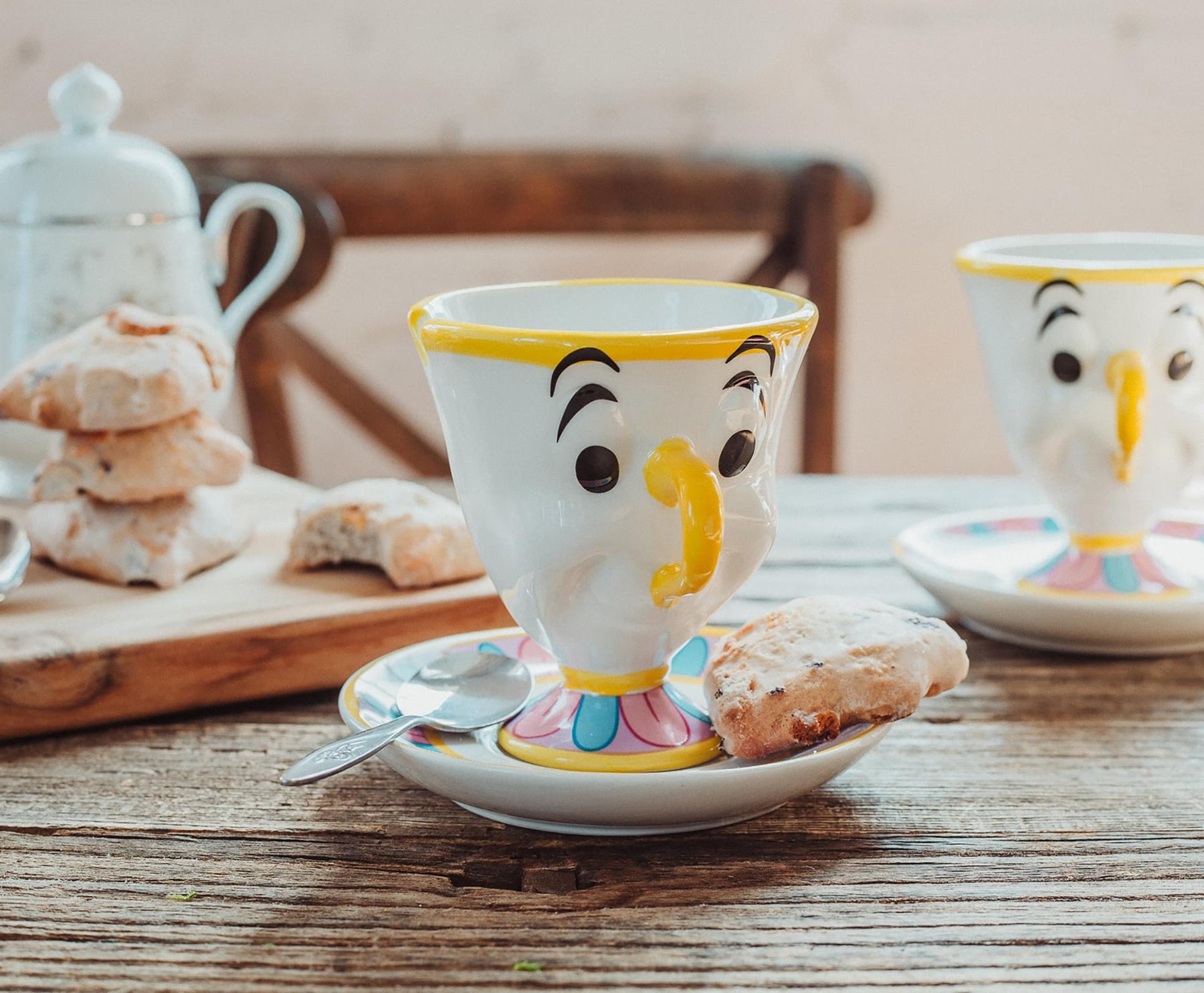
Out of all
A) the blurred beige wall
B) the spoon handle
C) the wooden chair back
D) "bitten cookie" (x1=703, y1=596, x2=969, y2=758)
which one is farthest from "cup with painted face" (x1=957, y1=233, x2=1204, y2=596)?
the blurred beige wall

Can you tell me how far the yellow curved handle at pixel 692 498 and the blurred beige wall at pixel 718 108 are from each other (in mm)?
1686

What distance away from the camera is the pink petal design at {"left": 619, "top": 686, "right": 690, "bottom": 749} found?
0.54 m

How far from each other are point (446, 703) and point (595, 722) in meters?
0.07

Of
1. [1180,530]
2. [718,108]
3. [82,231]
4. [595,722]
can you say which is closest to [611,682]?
[595,722]

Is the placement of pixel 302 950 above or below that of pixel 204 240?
below

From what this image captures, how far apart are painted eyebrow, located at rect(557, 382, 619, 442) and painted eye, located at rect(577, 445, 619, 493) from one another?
2 cm

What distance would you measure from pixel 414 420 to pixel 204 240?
1.28 m

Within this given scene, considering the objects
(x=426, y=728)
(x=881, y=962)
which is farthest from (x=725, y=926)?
(x=426, y=728)

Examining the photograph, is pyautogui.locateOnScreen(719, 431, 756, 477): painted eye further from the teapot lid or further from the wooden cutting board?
the teapot lid

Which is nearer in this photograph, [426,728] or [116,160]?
[426,728]

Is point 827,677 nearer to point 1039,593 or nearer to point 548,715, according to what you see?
point 548,715

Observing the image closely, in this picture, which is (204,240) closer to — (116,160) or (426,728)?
(116,160)

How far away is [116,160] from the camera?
93cm

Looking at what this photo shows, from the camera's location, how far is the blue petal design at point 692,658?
0.62 m
